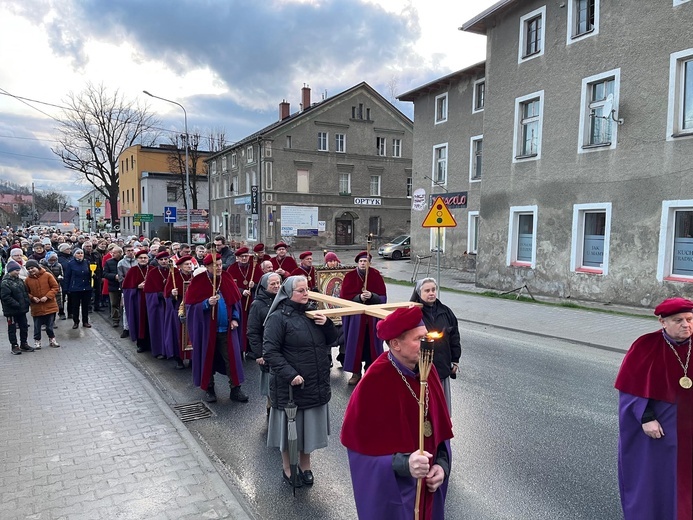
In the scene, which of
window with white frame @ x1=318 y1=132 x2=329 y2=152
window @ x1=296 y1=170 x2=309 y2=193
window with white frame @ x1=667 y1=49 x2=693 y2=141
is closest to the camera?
window with white frame @ x1=667 y1=49 x2=693 y2=141

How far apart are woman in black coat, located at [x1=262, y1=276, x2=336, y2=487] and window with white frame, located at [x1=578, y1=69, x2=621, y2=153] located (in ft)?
40.2

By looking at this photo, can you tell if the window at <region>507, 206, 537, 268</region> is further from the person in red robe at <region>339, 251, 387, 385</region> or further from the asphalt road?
the person in red robe at <region>339, 251, 387, 385</region>

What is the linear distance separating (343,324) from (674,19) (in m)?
11.5

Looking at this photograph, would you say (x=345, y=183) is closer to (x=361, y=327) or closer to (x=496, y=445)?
(x=361, y=327)

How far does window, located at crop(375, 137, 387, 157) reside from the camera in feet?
143

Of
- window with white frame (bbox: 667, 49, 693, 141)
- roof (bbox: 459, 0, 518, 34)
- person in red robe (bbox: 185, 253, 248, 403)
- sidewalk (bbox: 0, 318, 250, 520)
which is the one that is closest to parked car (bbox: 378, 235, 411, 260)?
roof (bbox: 459, 0, 518, 34)

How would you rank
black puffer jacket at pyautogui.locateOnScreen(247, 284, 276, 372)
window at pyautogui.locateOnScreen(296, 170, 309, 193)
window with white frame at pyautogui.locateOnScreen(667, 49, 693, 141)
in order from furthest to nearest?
window at pyautogui.locateOnScreen(296, 170, 309, 193), window with white frame at pyautogui.locateOnScreen(667, 49, 693, 141), black puffer jacket at pyautogui.locateOnScreen(247, 284, 276, 372)

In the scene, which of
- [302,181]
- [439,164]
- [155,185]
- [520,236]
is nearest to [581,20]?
[520,236]

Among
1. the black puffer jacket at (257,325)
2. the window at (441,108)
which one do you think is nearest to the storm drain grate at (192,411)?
the black puffer jacket at (257,325)

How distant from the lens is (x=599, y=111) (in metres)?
14.1

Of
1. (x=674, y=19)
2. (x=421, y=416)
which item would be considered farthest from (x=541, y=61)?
(x=421, y=416)

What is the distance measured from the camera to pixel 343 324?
26.0ft

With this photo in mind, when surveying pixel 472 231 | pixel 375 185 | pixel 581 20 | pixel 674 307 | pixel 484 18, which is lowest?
pixel 674 307

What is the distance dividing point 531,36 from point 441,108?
387 inches
